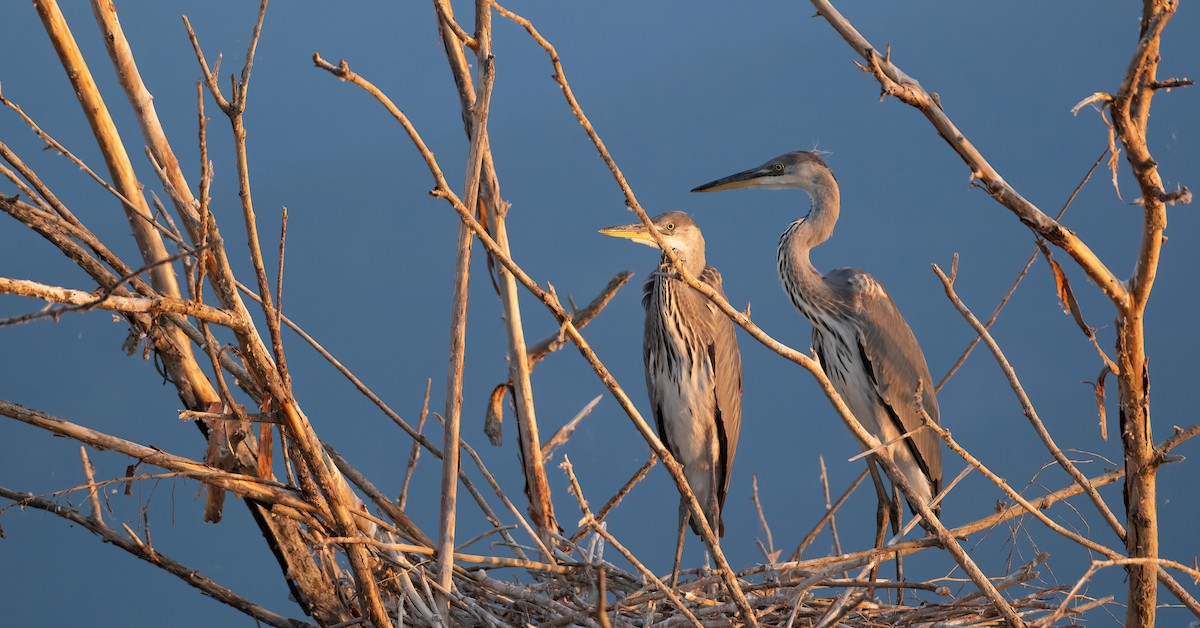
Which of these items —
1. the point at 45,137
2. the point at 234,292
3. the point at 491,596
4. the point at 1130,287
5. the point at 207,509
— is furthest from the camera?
the point at 491,596

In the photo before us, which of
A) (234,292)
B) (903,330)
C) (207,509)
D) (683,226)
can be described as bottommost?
(207,509)

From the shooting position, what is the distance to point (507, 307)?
5.47 ft

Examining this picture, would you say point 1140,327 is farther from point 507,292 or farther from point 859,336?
point 859,336

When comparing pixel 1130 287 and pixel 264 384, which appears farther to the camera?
pixel 264 384

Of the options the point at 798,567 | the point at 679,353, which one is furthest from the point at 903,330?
the point at 798,567

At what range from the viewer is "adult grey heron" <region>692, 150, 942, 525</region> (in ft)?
8.52

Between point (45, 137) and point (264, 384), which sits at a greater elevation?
point (45, 137)

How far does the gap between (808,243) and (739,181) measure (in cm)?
25

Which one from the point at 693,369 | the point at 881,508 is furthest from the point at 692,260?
the point at 881,508

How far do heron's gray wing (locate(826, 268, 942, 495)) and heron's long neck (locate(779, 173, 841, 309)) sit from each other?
0.30 ft

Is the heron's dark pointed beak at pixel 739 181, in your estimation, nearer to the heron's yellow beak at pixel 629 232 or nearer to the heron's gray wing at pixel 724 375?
the heron's gray wing at pixel 724 375

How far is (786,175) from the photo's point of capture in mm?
2764

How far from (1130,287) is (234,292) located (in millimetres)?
893

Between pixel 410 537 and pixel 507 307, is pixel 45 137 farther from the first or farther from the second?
pixel 410 537
